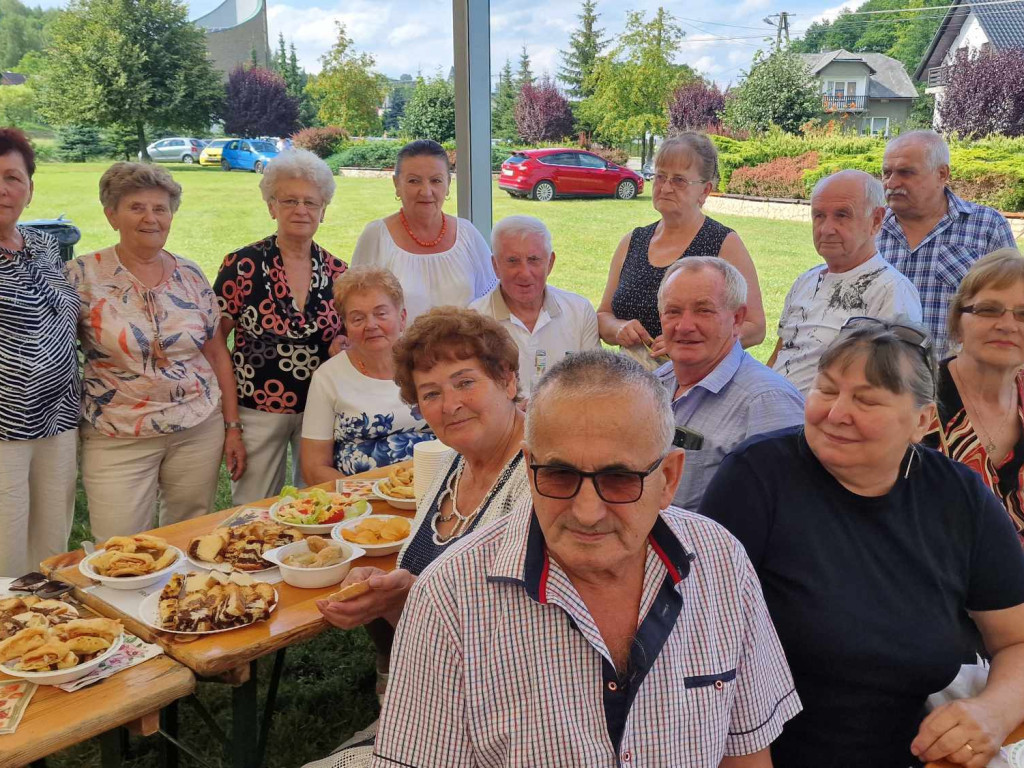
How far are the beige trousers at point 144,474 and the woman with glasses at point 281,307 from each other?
0.66 ft

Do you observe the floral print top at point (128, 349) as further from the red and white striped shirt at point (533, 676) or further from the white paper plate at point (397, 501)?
the red and white striped shirt at point (533, 676)

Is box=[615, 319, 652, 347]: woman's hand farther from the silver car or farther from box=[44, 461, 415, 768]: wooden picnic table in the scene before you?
the silver car

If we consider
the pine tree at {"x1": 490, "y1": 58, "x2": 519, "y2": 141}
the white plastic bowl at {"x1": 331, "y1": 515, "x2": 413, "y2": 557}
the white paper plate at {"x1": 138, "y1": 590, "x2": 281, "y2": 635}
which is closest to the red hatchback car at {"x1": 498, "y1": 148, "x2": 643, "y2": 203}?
the pine tree at {"x1": 490, "y1": 58, "x2": 519, "y2": 141}

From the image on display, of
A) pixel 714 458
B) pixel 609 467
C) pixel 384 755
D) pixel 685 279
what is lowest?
pixel 384 755

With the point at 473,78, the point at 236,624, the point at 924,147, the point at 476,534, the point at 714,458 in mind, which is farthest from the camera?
the point at 473,78

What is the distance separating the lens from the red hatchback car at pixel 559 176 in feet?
22.5

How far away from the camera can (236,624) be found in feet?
6.25

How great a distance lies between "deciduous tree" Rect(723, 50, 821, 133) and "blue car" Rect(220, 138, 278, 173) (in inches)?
151

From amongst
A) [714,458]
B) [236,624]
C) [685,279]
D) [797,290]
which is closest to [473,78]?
[797,290]

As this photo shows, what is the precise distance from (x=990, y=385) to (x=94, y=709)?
2.40 meters

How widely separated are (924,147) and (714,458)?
6.65 ft

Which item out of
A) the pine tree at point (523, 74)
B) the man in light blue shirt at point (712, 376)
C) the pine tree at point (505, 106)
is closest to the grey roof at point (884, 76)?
the pine tree at point (523, 74)

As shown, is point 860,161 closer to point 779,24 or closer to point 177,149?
point 779,24

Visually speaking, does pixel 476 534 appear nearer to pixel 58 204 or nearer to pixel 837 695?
pixel 837 695
